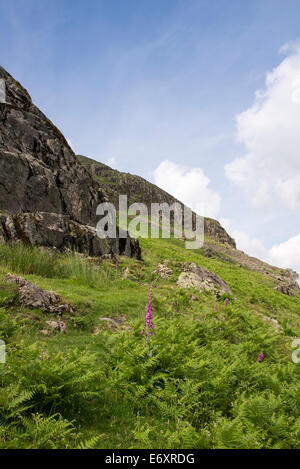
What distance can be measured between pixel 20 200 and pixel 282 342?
16.0 m

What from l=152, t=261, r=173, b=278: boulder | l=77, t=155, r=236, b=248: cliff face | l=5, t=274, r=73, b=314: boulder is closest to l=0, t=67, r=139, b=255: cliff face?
l=152, t=261, r=173, b=278: boulder

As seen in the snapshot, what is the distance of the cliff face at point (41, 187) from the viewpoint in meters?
15.7

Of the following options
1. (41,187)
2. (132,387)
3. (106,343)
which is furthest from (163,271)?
(132,387)

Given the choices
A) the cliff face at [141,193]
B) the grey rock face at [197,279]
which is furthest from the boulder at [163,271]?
the cliff face at [141,193]

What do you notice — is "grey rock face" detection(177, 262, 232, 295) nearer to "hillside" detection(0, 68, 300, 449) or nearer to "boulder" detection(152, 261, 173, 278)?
"hillside" detection(0, 68, 300, 449)

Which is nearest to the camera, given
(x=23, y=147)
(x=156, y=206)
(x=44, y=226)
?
(x=44, y=226)

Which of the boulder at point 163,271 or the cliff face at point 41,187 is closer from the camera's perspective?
the cliff face at point 41,187

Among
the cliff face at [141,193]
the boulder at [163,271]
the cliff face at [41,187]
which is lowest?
the boulder at [163,271]

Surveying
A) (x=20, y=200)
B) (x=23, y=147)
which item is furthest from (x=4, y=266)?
(x=23, y=147)

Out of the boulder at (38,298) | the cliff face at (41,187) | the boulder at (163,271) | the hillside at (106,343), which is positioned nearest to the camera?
the hillside at (106,343)

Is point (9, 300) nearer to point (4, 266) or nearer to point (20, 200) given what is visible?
point (4, 266)

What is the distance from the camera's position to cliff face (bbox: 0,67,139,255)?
51.4 ft

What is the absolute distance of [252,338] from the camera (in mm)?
9906

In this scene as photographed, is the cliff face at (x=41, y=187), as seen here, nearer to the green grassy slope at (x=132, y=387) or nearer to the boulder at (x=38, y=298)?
the boulder at (x=38, y=298)
